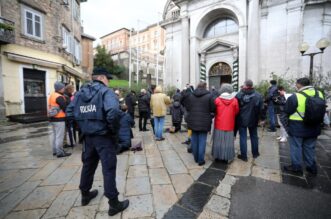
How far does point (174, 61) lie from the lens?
16.9 metres

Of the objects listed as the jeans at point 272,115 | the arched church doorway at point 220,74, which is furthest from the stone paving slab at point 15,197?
the arched church doorway at point 220,74

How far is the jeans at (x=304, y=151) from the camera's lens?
3.35 meters

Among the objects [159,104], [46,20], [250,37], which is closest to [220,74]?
[250,37]

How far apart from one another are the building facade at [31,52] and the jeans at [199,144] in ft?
33.7

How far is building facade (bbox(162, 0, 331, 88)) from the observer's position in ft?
36.9

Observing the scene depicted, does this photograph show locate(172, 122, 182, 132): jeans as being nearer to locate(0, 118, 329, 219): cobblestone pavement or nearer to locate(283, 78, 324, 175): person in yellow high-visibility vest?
locate(0, 118, 329, 219): cobblestone pavement

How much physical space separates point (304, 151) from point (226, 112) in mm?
1633

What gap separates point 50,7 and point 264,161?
15232 mm

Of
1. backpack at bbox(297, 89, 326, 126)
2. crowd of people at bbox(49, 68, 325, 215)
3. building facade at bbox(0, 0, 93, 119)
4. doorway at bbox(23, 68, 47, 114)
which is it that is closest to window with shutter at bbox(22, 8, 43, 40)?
building facade at bbox(0, 0, 93, 119)

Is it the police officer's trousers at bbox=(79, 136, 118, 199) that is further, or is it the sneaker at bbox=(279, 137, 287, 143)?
the sneaker at bbox=(279, 137, 287, 143)

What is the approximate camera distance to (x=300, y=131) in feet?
10.8

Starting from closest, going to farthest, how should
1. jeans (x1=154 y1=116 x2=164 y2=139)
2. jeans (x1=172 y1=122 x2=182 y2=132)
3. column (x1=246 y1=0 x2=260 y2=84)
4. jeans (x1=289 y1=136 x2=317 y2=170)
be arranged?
1. jeans (x1=289 y1=136 x2=317 y2=170)
2. jeans (x1=154 y1=116 x2=164 y2=139)
3. jeans (x1=172 y1=122 x2=182 y2=132)
4. column (x1=246 y1=0 x2=260 y2=84)

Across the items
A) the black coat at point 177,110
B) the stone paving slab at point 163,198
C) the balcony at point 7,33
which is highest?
the balcony at point 7,33

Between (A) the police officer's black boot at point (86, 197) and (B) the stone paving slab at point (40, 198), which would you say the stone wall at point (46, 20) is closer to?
(B) the stone paving slab at point (40, 198)
